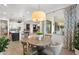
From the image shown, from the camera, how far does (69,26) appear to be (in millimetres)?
2268

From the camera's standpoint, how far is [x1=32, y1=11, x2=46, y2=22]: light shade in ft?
7.36

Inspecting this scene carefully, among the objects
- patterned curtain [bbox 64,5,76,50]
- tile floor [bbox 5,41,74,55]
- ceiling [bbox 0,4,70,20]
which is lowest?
tile floor [bbox 5,41,74,55]

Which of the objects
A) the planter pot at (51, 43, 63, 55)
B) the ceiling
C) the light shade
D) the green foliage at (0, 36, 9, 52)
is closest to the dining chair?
the planter pot at (51, 43, 63, 55)

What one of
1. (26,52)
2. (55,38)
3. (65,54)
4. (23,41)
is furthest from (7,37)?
(65,54)

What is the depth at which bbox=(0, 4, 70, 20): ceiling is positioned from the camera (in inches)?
87.5

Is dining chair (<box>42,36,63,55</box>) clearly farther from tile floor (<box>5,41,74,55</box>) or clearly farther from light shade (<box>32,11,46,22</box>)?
light shade (<box>32,11,46,22</box>)

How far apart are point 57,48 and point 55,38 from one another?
0.20 meters

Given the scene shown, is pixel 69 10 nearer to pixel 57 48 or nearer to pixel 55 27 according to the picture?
pixel 55 27

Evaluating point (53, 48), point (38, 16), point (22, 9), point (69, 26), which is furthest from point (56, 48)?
point (22, 9)

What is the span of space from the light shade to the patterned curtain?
40 cm

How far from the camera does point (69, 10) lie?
223 centimetres

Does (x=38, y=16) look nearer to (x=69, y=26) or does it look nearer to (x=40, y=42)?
(x=40, y=42)

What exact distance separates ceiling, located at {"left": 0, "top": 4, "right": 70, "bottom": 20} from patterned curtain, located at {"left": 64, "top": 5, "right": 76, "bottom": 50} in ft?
0.48

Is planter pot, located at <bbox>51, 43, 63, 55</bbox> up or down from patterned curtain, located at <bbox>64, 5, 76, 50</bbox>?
down
